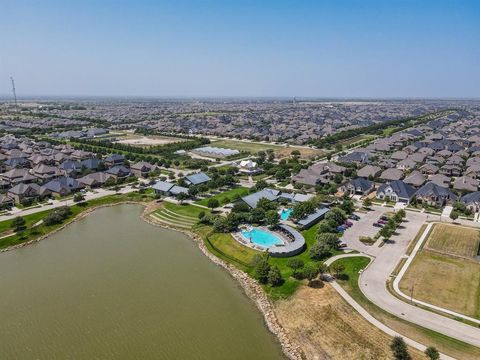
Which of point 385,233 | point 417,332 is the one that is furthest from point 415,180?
point 417,332

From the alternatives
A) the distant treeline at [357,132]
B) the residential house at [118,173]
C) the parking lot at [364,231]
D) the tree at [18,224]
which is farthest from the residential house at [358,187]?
the tree at [18,224]

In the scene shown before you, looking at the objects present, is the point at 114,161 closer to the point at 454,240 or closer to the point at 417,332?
the point at 454,240

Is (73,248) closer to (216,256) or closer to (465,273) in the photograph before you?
(216,256)

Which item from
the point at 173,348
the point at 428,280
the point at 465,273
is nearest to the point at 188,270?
the point at 173,348

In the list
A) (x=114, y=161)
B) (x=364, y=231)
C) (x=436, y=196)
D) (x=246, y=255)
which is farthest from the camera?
(x=114, y=161)

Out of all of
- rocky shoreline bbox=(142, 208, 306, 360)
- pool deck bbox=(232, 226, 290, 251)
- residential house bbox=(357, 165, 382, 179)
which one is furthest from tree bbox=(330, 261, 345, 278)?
residential house bbox=(357, 165, 382, 179)

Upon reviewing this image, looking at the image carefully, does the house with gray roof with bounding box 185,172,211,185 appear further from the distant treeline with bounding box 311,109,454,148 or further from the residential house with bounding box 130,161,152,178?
the distant treeline with bounding box 311,109,454,148
